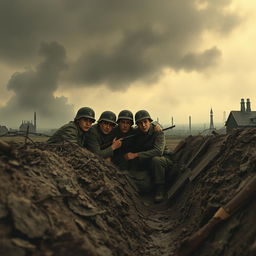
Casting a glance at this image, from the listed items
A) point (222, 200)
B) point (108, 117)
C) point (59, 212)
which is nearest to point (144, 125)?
point (108, 117)

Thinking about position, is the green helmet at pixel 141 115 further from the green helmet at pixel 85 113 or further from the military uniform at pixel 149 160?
the green helmet at pixel 85 113

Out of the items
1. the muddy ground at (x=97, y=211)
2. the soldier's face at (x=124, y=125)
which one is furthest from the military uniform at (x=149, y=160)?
the muddy ground at (x=97, y=211)

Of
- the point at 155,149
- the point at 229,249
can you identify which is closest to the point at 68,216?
the point at 229,249

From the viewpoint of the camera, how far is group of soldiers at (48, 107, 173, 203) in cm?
634

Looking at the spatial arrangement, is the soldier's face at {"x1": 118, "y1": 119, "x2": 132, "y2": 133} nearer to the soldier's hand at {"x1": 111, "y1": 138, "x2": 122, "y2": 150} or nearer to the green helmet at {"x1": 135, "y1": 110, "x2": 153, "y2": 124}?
the green helmet at {"x1": 135, "y1": 110, "x2": 153, "y2": 124}

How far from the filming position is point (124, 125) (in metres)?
7.33

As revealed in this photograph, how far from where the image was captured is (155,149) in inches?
271

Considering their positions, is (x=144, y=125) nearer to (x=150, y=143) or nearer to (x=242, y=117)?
(x=150, y=143)

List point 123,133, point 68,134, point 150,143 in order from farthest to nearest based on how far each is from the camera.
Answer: point 123,133 → point 150,143 → point 68,134

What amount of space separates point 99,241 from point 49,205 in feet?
2.49

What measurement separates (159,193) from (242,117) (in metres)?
39.3

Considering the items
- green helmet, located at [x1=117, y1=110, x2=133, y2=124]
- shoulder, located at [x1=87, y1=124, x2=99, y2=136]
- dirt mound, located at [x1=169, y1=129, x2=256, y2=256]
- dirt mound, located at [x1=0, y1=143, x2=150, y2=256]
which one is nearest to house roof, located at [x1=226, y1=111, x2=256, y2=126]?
dirt mound, located at [x1=169, y1=129, x2=256, y2=256]

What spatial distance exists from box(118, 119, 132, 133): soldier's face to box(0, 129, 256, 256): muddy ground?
2078 millimetres

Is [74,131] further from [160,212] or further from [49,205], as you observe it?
[49,205]
